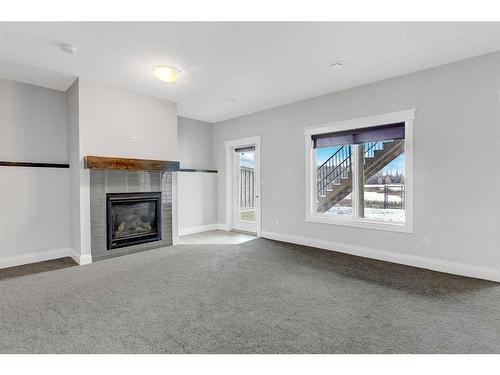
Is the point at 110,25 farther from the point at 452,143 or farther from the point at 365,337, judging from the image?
the point at 452,143

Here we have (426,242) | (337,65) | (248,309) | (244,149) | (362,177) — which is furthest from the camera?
(244,149)

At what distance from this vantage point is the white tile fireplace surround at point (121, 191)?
3.88 meters

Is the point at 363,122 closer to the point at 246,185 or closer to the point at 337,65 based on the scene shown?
the point at 337,65

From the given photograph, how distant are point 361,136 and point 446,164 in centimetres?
118

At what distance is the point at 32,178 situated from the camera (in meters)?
3.88

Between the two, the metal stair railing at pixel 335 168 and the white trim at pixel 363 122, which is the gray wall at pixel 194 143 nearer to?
the white trim at pixel 363 122

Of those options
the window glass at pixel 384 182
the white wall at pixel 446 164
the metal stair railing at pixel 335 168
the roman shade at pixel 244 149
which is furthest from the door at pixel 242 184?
the window glass at pixel 384 182

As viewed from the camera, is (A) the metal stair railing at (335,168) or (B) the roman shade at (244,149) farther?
(B) the roman shade at (244,149)

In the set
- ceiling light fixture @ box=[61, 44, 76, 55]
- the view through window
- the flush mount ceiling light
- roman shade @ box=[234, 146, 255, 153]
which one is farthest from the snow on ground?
ceiling light fixture @ box=[61, 44, 76, 55]

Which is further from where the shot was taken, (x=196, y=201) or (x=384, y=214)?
(x=196, y=201)

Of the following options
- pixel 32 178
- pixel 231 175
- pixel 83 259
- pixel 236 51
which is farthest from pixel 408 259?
pixel 32 178

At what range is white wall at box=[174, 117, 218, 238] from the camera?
228 inches

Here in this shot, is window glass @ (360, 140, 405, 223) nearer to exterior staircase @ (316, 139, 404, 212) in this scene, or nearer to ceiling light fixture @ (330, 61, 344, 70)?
exterior staircase @ (316, 139, 404, 212)

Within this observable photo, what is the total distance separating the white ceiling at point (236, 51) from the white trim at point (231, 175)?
4.95ft
